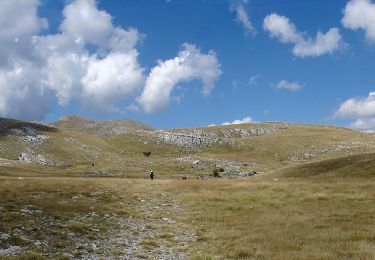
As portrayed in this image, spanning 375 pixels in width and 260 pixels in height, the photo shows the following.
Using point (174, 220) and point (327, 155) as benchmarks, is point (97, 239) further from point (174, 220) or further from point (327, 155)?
point (327, 155)

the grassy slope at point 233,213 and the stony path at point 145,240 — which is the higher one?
the grassy slope at point 233,213

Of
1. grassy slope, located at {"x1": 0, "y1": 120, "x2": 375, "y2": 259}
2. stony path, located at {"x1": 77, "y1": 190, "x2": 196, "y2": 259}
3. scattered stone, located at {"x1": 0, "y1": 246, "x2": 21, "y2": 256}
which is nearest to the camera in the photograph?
scattered stone, located at {"x1": 0, "y1": 246, "x2": 21, "y2": 256}

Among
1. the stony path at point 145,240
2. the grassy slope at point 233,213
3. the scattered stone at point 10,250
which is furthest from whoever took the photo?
the grassy slope at point 233,213

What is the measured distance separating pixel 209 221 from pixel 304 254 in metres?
13.5

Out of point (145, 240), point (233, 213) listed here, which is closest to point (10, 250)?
point (145, 240)

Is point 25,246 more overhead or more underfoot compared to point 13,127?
more underfoot

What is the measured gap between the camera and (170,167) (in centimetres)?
13650

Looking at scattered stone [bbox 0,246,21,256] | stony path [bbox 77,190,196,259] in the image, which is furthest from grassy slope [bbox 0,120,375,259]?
→ scattered stone [bbox 0,246,21,256]

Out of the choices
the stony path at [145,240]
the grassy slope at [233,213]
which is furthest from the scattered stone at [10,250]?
the stony path at [145,240]

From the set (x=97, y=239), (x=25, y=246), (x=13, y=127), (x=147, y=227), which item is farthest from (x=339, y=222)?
(x=13, y=127)

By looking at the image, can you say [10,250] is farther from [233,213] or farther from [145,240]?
[233,213]

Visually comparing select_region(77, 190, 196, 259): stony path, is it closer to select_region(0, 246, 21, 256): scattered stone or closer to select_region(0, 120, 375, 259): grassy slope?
select_region(0, 120, 375, 259): grassy slope

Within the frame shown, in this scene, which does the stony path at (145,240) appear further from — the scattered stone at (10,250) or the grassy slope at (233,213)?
the scattered stone at (10,250)

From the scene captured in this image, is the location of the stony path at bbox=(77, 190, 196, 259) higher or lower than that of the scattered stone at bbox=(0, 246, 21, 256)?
lower
